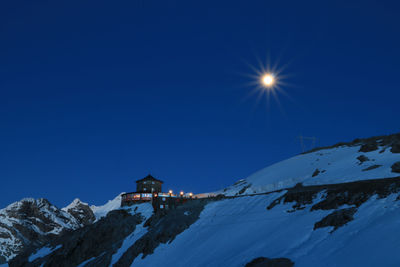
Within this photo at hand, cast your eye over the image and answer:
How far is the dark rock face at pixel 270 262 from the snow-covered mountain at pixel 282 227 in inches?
2.6

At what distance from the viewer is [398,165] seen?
35781 mm

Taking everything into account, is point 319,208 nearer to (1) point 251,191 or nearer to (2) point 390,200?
(2) point 390,200

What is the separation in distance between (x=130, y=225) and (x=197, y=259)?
26164 millimetres

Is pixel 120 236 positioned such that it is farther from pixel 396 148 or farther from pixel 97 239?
pixel 396 148

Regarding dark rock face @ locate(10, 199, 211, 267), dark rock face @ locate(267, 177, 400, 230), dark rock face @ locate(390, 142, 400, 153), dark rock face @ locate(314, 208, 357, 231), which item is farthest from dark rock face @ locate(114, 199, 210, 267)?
dark rock face @ locate(390, 142, 400, 153)

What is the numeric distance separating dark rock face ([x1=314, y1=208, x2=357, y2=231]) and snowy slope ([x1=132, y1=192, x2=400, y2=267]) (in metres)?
0.49

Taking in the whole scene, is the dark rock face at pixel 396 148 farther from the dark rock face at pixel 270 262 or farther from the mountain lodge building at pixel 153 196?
the dark rock face at pixel 270 262

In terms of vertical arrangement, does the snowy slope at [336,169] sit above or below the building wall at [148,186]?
below

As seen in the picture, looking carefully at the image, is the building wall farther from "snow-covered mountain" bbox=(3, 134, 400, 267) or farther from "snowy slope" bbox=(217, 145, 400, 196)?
"snowy slope" bbox=(217, 145, 400, 196)

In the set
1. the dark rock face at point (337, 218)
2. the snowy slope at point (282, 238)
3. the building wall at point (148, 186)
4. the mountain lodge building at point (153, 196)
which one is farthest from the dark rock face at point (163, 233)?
the building wall at point (148, 186)

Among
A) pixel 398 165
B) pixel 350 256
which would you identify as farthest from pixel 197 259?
pixel 398 165

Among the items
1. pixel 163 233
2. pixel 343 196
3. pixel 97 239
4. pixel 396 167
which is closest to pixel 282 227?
pixel 343 196

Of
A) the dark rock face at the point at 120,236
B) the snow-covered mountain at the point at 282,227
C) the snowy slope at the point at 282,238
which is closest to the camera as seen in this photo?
the snowy slope at the point at 282,238

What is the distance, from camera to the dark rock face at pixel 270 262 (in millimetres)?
17516
